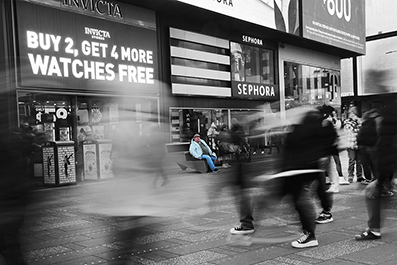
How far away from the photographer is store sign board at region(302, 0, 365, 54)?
72.9ft

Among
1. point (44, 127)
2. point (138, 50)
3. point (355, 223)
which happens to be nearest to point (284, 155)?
point (355, 223)

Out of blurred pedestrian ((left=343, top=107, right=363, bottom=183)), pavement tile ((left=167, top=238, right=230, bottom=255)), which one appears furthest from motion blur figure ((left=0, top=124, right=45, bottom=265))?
blurred pedestrian ((left=343, top=107, right=363, bottom=183))

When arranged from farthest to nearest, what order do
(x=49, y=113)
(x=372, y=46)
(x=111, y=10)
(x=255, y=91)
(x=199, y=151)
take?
1. (x=372, y=46)
2. (x=255, y=91)
3. (x=111, y=10)
4. (x=199, y=151)
5. (x=49, y=113)

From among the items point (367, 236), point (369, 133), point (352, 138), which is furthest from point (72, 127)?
point (367, 236)

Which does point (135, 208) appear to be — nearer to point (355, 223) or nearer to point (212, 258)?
point (212, 258)

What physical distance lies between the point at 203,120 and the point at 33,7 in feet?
27.3

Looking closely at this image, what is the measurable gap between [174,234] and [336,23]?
21.1m

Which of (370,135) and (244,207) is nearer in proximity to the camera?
(244,207)

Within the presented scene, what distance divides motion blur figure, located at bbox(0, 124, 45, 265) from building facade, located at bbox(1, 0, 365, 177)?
460mm

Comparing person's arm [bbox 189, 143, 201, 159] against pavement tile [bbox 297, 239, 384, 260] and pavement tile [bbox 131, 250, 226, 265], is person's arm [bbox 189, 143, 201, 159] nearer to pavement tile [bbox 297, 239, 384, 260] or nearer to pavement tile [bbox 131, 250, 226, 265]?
pavement tile [bbox 297, 239, 384, 260]

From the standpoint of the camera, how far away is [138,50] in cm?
1562

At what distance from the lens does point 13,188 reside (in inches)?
147

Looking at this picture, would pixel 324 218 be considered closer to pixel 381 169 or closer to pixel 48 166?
pixel 381 169

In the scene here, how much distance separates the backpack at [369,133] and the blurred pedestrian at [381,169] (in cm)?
26
